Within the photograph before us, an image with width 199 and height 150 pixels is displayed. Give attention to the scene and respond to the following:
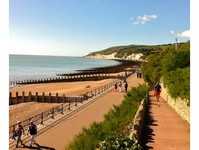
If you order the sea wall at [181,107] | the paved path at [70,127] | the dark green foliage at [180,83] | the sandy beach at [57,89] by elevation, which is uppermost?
the dark green foliage at [180,83]

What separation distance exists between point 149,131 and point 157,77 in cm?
917

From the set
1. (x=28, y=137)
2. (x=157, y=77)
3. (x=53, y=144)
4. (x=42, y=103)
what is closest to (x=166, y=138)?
(x=53, y=144)

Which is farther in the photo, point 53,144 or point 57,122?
point 57,122

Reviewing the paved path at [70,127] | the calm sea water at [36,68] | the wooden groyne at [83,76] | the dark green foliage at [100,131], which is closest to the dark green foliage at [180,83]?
the dark green foliage at [100,131]

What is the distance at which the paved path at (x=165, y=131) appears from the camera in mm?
7328

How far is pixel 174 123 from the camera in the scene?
31.6 feet

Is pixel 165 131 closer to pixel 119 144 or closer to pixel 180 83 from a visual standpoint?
pixel 180 83

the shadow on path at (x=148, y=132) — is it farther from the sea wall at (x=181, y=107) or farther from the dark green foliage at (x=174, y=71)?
the dark green foliage at (x=174, y=71)

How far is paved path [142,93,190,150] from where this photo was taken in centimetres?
733

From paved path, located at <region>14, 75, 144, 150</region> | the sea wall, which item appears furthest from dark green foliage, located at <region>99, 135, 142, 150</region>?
the sea wall

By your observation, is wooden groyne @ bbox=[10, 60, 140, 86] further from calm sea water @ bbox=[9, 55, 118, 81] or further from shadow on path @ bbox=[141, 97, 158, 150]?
shadow on path @ bbox=[141, 97, 158, 150]
